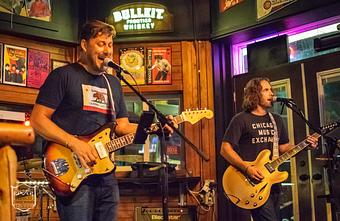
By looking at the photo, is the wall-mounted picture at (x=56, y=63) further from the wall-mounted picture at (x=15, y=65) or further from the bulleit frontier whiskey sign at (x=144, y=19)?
the bulleit frontier whiskey sign at (x=144, y=19)

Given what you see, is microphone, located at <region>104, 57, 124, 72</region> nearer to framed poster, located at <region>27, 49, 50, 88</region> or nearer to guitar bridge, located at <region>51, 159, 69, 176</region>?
guitar bridge, located at <region>51, 159, 69, 176</region>

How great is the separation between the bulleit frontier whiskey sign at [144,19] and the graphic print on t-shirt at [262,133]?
7.67 feet

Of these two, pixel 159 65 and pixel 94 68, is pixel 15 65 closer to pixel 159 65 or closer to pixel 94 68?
pixel 159 65

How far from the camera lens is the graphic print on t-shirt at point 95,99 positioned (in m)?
2.68

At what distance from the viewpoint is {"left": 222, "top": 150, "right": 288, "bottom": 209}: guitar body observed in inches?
160

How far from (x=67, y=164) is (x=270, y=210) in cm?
192

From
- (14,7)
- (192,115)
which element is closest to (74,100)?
(192,115)

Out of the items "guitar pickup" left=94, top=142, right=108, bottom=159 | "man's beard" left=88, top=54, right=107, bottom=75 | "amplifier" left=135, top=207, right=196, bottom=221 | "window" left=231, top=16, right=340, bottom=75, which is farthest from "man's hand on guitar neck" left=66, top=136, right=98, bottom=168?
"window" left=231, top=16, right=340, bottom=75

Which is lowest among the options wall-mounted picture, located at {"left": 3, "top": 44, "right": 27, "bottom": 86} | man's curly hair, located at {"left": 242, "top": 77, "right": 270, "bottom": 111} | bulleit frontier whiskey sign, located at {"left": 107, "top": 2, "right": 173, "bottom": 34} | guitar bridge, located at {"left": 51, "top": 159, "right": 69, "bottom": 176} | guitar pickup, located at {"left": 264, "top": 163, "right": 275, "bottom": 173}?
guitar pickup, located at {"left": 264, "top": 163, "right": 275, "bottom": 173}

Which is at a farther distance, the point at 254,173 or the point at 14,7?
the point at 14,7

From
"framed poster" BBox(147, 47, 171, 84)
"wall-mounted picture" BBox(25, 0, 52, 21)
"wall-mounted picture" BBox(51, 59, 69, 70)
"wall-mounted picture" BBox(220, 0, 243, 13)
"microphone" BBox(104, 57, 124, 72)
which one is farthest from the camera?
"framed poster" BBox(147, 47, 171, 84)

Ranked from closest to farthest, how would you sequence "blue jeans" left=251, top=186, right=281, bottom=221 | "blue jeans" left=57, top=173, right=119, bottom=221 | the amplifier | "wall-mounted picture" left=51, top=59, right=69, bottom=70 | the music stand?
"blue jeans" left=57, top=173, right=119, bottom=221
the music stand
"blue jeans" left=251, top=186, right=281, bottom=221
the amplifier
"wall-mounted picture" left=51, top=59, right=69, bottom=70

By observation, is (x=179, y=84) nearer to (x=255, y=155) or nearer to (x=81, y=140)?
(x=255, y=155)

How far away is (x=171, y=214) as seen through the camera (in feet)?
16.8
